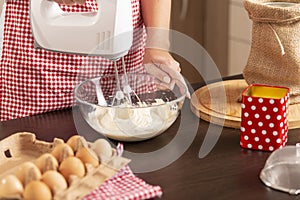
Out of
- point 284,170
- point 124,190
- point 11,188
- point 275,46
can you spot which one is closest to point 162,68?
point 275,46

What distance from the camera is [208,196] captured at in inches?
51.3

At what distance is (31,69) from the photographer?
189 cm

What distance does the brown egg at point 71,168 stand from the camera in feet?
3.93

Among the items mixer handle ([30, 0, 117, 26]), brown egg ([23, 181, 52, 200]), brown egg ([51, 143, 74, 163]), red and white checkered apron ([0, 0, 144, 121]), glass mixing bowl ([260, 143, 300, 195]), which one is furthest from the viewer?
red and white checkered apron ([0, 0, 144, 121])

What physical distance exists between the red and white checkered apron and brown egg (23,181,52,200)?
719 mm

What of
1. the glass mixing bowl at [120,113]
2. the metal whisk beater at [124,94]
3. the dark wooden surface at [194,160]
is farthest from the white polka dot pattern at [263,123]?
the metal whisk beater at [124,94]

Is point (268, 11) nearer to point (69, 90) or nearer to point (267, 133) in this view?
point (267, 133)

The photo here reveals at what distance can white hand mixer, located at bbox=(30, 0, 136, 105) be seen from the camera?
141cm

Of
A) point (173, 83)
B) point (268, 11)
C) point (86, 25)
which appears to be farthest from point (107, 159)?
point (268, 11)

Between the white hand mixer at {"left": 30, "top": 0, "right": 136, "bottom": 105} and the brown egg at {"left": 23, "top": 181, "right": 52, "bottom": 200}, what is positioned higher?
the white hand mixer at {"left": 30, "top": 0, "right": 136, "bottom": 105}

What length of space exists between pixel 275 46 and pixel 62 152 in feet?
2.14

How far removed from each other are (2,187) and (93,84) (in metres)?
0.51

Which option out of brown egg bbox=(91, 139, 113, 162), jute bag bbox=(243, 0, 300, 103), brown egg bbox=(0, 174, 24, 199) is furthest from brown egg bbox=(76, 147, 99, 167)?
jute bag bbox=(243, 0, 300, 103)

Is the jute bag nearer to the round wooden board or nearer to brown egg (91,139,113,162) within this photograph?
the round wooden board
